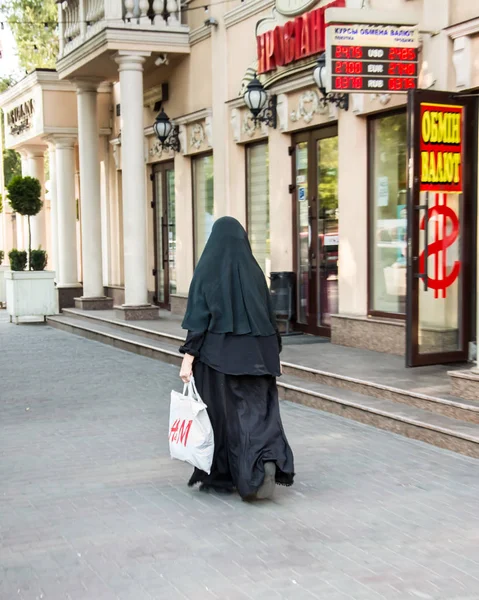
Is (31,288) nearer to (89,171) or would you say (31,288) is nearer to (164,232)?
(89,171)

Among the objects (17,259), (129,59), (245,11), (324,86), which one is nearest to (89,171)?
(17,259)

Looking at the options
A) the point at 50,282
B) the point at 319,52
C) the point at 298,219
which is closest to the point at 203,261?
the point at 319,52

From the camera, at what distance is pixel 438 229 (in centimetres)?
962

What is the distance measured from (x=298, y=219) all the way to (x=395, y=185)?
2.52 metres

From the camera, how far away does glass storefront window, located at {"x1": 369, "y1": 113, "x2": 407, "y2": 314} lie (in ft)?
36.9

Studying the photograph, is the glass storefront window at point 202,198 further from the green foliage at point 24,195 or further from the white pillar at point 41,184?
the white pillar at point 41,184

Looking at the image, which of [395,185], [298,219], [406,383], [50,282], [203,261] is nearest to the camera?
[203,261]

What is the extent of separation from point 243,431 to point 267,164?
9.11m

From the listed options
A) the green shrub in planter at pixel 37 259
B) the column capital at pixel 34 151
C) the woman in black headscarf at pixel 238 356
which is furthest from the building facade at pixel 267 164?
the woman in black headscarf at pixel 238 356

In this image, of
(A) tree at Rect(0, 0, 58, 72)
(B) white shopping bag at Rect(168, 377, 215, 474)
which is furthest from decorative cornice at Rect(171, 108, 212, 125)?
(A) tree at Rect(0, 0, 58, 72)

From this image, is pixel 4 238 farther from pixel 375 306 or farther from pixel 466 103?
pixel 466 103

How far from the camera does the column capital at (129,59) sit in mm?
A: 16031

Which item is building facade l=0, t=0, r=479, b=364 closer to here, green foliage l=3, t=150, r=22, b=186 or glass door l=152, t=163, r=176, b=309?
glass door l=152, t=163, r=176, b=309

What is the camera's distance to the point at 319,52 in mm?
12117
